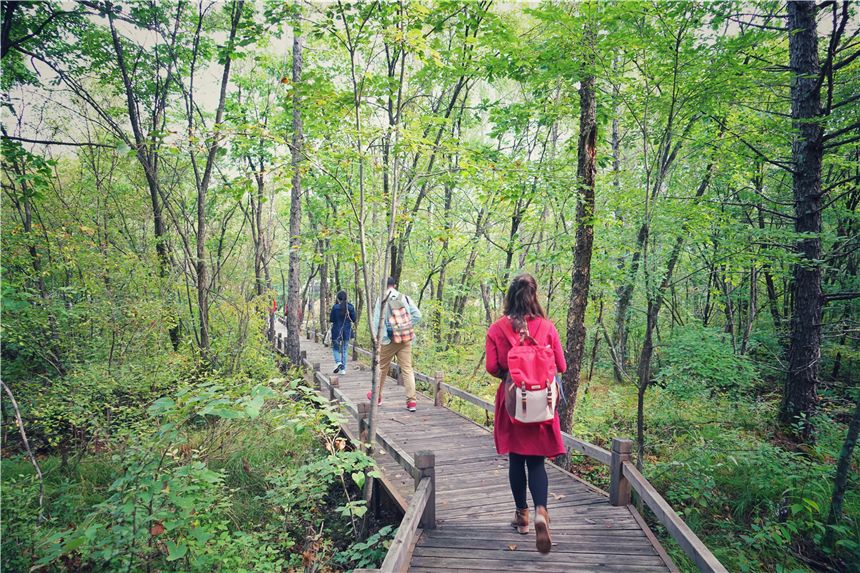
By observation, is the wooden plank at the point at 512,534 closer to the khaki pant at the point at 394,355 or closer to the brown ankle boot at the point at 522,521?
the brown ankle boot at the point at 522,521

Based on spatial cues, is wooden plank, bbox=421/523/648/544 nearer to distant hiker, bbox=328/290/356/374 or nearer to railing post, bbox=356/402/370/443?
railing post, bbox=356/402/370/443

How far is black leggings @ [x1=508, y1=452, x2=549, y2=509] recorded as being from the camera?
3.25m

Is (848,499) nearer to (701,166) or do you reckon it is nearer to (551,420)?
(551,420)

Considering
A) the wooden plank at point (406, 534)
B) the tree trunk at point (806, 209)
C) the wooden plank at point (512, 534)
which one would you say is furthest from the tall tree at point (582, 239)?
the tree trunk at point (806, 209)

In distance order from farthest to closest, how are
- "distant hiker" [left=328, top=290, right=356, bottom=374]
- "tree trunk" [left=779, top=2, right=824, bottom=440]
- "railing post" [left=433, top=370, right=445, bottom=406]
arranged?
"distant hiker" [left=328, top=290, right=356, bottom=374]
"railing post" [left=433, top=370, right=445, bottom=406]
"tree trunk" [left=779, top=2, right=824, bottom=440]

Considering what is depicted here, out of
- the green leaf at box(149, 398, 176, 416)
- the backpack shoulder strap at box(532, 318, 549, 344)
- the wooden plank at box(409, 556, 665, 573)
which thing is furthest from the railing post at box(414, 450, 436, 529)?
the green leaf at box(149, 398, 176, 416)

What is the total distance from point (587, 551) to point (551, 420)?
1375 millimetres

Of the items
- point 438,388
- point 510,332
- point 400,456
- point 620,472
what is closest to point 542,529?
point 620,472

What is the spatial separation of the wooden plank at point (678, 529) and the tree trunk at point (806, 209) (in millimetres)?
4409

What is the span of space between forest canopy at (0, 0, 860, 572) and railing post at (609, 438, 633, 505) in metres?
1.38

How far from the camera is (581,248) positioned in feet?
19.8

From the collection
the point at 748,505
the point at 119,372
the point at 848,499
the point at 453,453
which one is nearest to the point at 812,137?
the point at 848,499

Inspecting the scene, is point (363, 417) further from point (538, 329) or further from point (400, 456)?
point (538, 329)

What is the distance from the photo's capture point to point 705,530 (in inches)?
202
